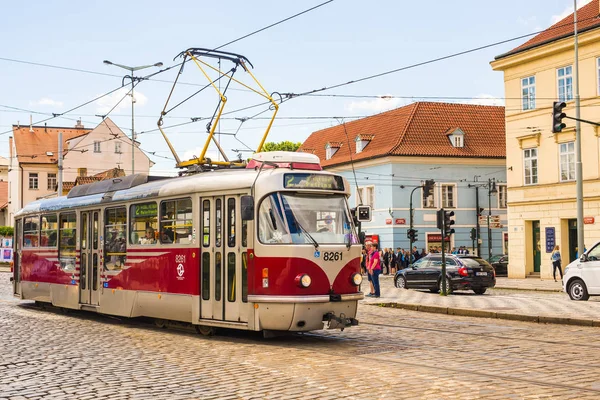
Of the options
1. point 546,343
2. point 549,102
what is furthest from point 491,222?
point 546,343

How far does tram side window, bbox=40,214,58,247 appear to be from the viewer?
66.5 feet

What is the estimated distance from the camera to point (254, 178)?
13523 millimetres

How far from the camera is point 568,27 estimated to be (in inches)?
1569

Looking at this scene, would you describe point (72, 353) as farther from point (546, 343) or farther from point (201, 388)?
point (546, 343)

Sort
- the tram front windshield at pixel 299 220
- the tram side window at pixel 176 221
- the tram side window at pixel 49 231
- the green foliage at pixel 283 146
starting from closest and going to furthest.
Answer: the tram front windshield at pixel 299 220 → the tram side window at pixel 176 221 → the tram side window at pixel 49 231 → the green foliage at pixel 283 146

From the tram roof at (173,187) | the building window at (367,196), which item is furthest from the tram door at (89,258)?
the building window at (367,196)

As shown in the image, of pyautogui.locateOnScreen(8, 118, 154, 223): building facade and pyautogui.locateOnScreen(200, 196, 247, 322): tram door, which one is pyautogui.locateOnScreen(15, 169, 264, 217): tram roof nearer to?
pyautogui.locateOnScreen(200, 196, 247, 322): tram door

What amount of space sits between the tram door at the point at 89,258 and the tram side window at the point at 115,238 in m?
0.50

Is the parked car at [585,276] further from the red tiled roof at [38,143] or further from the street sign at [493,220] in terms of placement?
the red tiled roof at [38,143]

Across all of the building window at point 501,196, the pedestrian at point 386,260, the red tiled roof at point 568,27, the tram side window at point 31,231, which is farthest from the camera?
the building window at point 501,196

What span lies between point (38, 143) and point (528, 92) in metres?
58.1

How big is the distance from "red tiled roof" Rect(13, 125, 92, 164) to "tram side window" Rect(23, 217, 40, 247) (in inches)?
2461

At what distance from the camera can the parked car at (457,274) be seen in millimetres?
28703

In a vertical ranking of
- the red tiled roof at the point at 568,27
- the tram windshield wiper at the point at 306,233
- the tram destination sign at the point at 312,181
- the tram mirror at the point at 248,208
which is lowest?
the tram windshield wiper at the point at 306,233
